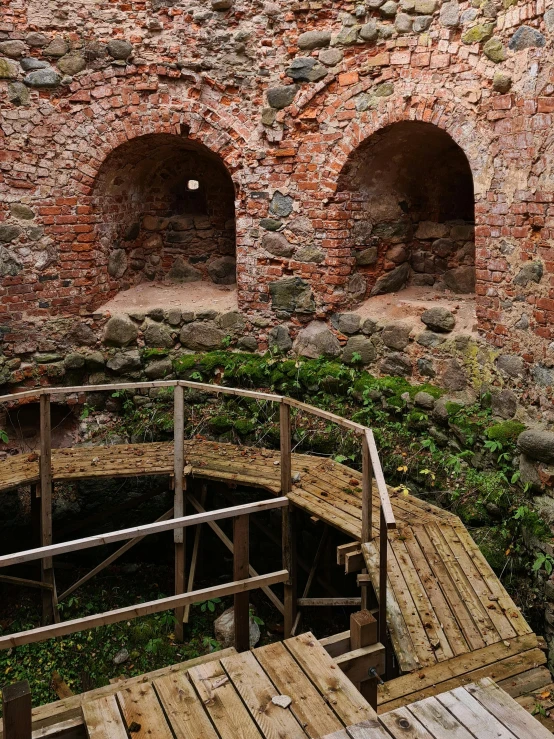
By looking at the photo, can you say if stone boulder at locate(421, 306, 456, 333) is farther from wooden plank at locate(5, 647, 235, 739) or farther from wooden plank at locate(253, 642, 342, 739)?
wooden plank at locate(5, 647, 235, 739)

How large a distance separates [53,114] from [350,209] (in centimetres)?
318

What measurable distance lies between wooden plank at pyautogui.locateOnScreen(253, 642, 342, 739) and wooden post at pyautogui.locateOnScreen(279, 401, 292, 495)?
2727 mm

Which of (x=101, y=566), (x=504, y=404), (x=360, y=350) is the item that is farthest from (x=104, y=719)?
(x=360, y=350)

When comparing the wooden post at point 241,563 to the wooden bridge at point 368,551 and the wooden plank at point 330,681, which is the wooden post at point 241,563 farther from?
the wooden plank at point 330,681

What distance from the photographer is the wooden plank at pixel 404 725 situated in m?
2.28

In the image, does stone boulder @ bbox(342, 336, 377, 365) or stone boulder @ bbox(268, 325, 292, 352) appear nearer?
stone boulder @ bbox(342, 336, 377, 365)

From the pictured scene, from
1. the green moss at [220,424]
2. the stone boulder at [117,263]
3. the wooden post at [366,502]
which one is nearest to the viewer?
the wooden post at [366,502]

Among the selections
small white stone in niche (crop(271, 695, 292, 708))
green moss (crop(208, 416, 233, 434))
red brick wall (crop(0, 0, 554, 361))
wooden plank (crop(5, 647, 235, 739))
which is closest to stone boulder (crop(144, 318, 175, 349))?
red brick wall (crop(0, 0, 554, 361))

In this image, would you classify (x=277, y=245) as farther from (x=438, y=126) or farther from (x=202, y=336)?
(x=438, y=126)

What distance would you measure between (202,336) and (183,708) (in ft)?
18.3

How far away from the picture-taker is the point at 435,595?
14.8 ft

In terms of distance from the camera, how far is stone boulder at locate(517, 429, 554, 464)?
5.50 m

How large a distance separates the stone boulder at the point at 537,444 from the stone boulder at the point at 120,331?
4297 mm

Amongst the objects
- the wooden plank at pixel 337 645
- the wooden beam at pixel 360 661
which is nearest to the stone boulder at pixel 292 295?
the wooden plank at pixel 337 645
